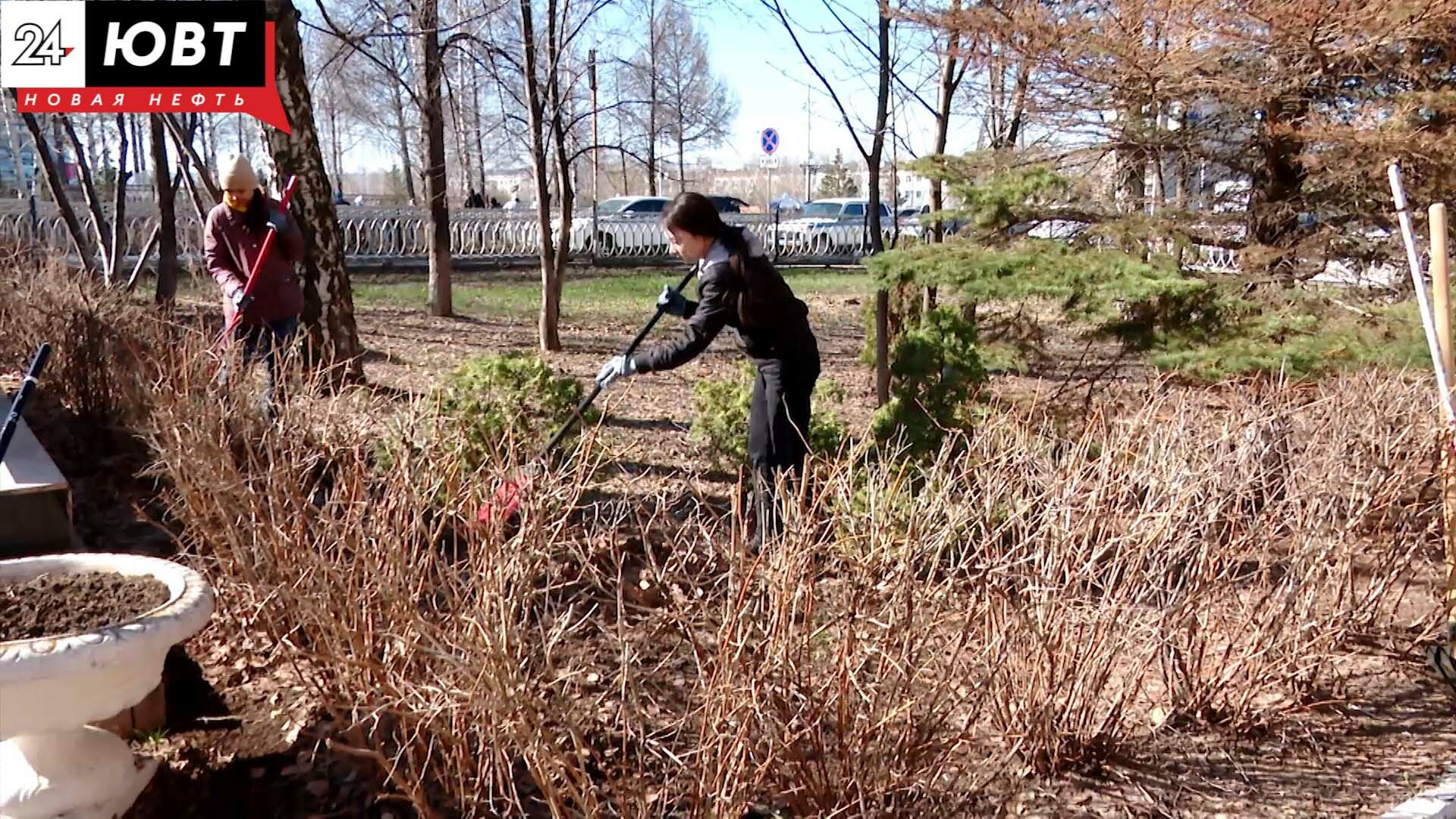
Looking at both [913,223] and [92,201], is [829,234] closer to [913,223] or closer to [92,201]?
[913,223]

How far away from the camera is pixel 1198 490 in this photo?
2947 mm

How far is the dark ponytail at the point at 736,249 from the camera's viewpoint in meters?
4.07

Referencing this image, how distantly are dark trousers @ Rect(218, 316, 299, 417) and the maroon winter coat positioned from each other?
75 mm

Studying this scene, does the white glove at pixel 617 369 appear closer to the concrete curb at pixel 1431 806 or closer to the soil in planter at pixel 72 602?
the soil in planter at pixel 72 602

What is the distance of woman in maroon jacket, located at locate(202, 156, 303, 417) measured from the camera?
18.2ft

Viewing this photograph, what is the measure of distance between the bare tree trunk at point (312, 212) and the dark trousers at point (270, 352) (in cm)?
76

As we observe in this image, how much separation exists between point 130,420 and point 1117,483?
12.8 feet

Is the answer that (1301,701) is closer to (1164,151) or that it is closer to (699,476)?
(699,476)

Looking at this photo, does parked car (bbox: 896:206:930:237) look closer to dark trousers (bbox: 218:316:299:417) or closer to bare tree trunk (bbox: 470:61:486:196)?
dark trousers (bbox: 218:316:299:417)

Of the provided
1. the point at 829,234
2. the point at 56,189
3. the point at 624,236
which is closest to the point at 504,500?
the point at 56,189

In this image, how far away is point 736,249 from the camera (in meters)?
4.10

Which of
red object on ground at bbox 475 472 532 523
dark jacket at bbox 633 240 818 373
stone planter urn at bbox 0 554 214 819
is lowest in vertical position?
stone planter urn at bbox 0 554 214 819

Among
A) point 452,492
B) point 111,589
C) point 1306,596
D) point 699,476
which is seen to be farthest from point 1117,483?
point 699,476

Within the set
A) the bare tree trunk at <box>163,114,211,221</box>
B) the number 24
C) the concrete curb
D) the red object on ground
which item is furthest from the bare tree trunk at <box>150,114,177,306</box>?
the concrete curb
